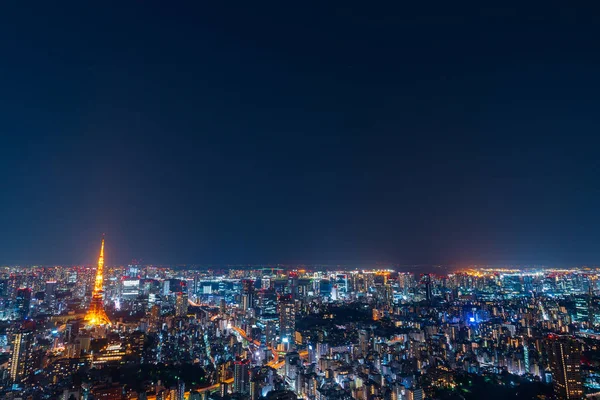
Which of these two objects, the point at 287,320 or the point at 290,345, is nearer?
the point at 290,345

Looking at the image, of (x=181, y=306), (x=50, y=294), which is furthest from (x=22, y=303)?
(x=181, y=306)

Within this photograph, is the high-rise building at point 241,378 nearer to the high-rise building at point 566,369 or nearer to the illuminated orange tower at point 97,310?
the high-rise building at point 566,369

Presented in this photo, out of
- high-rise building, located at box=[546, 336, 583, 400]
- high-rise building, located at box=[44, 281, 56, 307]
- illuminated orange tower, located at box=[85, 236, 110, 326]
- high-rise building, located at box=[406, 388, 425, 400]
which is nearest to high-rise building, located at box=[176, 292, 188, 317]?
illuminated orange tower, located at box=[85, 236, 110, 326]

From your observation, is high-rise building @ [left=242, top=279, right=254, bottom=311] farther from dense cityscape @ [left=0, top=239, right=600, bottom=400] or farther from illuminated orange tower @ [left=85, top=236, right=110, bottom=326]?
illuminated orange tower @ [left=85, top=236, right=110, bottom=326]

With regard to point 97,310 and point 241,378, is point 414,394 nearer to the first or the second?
point 241,378

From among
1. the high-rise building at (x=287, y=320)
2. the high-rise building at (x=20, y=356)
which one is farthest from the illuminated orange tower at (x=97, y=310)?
the high-rise building at (x=287, y=320)
